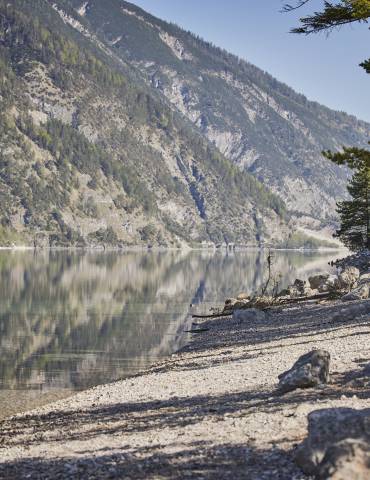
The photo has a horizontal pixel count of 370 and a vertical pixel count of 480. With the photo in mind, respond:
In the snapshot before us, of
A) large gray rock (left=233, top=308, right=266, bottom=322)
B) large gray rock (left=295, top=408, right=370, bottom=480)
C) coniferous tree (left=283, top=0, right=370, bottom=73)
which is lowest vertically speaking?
large gray rock (left=233, top=308, right=266, bottom=322)

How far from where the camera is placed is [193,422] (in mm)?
16750

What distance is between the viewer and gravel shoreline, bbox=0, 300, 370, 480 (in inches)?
518

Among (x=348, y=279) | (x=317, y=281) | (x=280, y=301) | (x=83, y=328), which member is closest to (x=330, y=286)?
(x=348, y=279)

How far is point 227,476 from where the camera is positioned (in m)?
12.2

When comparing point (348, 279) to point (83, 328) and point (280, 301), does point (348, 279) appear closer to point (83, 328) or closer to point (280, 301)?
point (280, 301)

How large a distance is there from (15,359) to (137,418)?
922 inches

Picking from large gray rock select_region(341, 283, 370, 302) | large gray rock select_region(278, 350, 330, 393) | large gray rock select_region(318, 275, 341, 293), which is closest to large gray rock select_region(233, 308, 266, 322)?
large gray rock select_region(341, 283, 370, 302)

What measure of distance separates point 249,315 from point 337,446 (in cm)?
3971

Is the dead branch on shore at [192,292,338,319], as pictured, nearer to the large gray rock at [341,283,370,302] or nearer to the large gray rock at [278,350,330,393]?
the large gray rock at [341,283,370,302]

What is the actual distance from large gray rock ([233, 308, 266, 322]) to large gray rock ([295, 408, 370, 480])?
3700 cm

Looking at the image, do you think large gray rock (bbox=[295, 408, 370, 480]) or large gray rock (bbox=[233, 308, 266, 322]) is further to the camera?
large gray rock (bbox=[233, 308, 266, 322])

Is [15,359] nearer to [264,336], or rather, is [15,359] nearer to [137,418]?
[264,336]

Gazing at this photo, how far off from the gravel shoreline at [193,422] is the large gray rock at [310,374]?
27cm

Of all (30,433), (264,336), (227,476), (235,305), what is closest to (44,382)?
(264,336)
